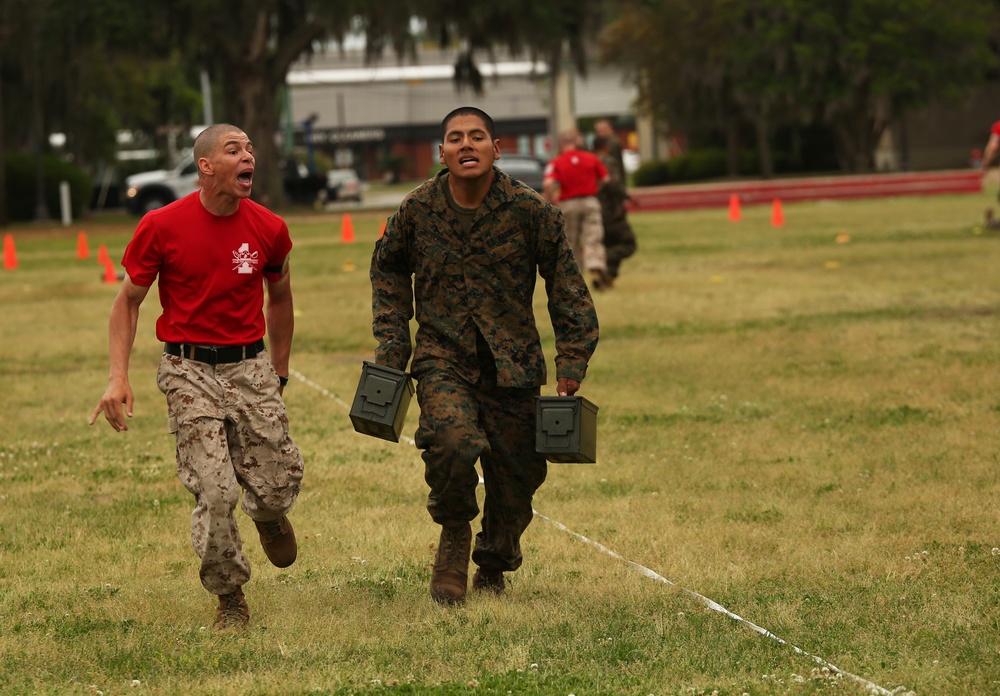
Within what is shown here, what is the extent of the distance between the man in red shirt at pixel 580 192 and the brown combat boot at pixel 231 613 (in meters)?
12.2

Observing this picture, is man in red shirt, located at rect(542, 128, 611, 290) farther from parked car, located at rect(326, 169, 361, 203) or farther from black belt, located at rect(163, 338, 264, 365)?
parked car, located at rect(326, 169, 361, 203)

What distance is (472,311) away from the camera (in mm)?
5938

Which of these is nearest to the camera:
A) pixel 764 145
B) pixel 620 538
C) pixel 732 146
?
pixel 620 538

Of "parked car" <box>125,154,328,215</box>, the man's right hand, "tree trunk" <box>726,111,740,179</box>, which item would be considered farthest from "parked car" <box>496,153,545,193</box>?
Result: the man's right hand

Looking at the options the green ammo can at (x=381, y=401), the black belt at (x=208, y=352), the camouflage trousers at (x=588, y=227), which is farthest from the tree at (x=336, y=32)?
the green ammo can at (x=381, y=401)

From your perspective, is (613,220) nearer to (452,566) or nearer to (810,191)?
(452,566)

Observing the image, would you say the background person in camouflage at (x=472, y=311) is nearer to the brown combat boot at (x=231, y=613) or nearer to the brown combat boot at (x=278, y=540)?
the brown combat boot at (x=278, y=540)

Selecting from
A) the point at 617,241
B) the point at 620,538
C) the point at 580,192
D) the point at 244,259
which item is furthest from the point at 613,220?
the point at 244,259

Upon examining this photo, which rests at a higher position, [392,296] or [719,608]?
[392,296]

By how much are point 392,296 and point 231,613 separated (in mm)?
1317

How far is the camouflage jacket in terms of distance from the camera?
19.4ft

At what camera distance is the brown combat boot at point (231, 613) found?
5820 mm

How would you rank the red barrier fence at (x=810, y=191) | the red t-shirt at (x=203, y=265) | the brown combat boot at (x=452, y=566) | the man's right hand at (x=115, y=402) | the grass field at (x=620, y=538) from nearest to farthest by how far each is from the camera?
the grass field at (x=620, y=538)
the man's right hand at (x=115, y=402)
the red t-shirt at (x=203, y=265)
the brown combat boot at (x=452, y=566)
the red barrier fence at (x=810, y=191)

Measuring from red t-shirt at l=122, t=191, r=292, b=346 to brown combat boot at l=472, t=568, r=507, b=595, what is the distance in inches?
52.1
